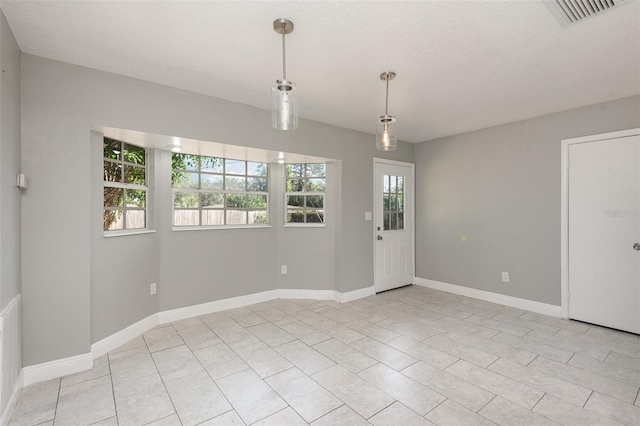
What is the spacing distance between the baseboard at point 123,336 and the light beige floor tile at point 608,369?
4131 mm

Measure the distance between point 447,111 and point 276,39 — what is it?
2.38 metres

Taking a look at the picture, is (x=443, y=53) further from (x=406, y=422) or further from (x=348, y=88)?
(x=406, y=422)

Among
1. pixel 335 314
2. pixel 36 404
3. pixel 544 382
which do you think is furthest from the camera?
pixel 335 314

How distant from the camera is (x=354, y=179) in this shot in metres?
4.41

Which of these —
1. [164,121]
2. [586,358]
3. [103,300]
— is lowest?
[586,358]

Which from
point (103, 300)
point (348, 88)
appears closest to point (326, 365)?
point (103, 300)

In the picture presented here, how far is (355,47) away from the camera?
220 centimetres

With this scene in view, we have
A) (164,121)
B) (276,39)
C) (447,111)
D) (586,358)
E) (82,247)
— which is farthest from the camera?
(447,111)

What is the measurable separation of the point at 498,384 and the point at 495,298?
7.58 ft

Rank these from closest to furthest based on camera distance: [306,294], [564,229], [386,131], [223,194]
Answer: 1. [386,131]
2. [564,229]
3. [223,194]
4. [306,294]

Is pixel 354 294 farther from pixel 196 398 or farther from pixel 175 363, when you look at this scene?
pixel 196 398

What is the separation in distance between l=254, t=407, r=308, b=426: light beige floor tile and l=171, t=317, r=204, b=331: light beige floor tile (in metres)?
1.87

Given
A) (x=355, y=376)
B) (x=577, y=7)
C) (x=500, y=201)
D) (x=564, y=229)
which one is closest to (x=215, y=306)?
(x=355, y=376)

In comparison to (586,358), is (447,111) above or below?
above
